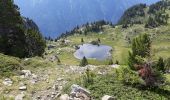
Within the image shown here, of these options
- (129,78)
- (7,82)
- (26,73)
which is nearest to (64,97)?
(129,78)

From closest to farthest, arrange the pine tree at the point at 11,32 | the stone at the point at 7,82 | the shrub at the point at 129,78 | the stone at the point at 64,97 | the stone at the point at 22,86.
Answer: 1. the stone at the point at 64,97
2. the stone at the point at 22,86
3. the shrub at the point at 129,78
4. the stone at the point at 7,82
5. the pine tree at the point at 11,32

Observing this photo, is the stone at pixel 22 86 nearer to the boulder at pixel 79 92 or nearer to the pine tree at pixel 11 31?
the boulder at pixel 79 92

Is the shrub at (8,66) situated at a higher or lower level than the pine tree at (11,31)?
lower

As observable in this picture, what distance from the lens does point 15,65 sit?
36.6 meters

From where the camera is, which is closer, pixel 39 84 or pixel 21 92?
pixel 21 92

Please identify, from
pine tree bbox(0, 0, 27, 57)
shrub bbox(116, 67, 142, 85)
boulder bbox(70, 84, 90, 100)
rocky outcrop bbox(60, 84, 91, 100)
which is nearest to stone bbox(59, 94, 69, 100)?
rocky outcrop bbox(60, 84, 91, 100)

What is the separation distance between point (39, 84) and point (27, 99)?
147 inches

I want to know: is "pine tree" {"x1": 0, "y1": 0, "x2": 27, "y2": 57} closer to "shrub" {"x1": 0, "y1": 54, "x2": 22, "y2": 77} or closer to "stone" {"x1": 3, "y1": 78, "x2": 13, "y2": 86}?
"shrub" {"x1": 0, "y1": 54, "x2": 22, "y2": 77}

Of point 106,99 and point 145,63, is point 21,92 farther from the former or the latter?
point 145,63

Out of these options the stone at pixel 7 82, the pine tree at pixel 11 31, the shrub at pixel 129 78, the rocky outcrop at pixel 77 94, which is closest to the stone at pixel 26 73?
the stone at pixel 7 82

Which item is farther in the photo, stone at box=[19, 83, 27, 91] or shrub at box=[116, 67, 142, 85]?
shrub at box=[116, 67, 142, 85]

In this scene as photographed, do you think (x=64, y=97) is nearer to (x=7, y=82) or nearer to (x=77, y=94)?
(x=77, y=94)

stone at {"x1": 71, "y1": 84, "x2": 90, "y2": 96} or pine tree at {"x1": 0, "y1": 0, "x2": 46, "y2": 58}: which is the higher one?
pine tree at {"x1": 0, "y1": 0, "x2": 46, "y2": 58}

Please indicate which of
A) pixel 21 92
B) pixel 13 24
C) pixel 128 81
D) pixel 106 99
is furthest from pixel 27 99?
pixel 13 24
